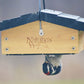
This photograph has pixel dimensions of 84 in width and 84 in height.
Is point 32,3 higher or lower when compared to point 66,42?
higher

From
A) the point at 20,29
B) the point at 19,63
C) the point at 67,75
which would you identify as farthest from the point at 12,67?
the point at 20,29

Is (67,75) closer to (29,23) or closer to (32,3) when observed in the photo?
(32,3)

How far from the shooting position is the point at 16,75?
6055mm

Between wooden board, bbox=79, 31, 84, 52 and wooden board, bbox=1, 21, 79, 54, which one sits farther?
wooden board, bbox=79, 31, 84, 52

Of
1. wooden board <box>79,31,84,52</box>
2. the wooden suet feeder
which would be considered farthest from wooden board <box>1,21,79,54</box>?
wooden board <box>79,31,84,52</box>

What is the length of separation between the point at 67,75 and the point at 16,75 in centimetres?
79

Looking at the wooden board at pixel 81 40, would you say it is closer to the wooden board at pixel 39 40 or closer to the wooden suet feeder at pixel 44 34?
the wooden suet feeder at pixel 44 34

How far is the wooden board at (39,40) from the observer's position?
2845mm

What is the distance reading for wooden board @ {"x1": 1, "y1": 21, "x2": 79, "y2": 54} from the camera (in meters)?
2.84

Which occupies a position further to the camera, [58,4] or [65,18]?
[58,4]

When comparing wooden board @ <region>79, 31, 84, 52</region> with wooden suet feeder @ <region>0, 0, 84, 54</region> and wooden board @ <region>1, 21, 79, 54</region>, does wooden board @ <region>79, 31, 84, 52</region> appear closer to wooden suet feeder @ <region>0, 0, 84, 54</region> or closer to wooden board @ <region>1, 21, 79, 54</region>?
wooden suet feeder @ <region>0, 0, 84, 54</region>

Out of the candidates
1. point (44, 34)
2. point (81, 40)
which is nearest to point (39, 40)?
point (44, 34)

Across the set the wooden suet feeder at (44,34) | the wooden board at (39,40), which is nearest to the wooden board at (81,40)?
the wooden suet feeder at (44,34)

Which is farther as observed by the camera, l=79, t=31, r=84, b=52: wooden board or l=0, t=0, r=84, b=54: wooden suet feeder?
l=79, t=31, r=84, b=52: wooden board
